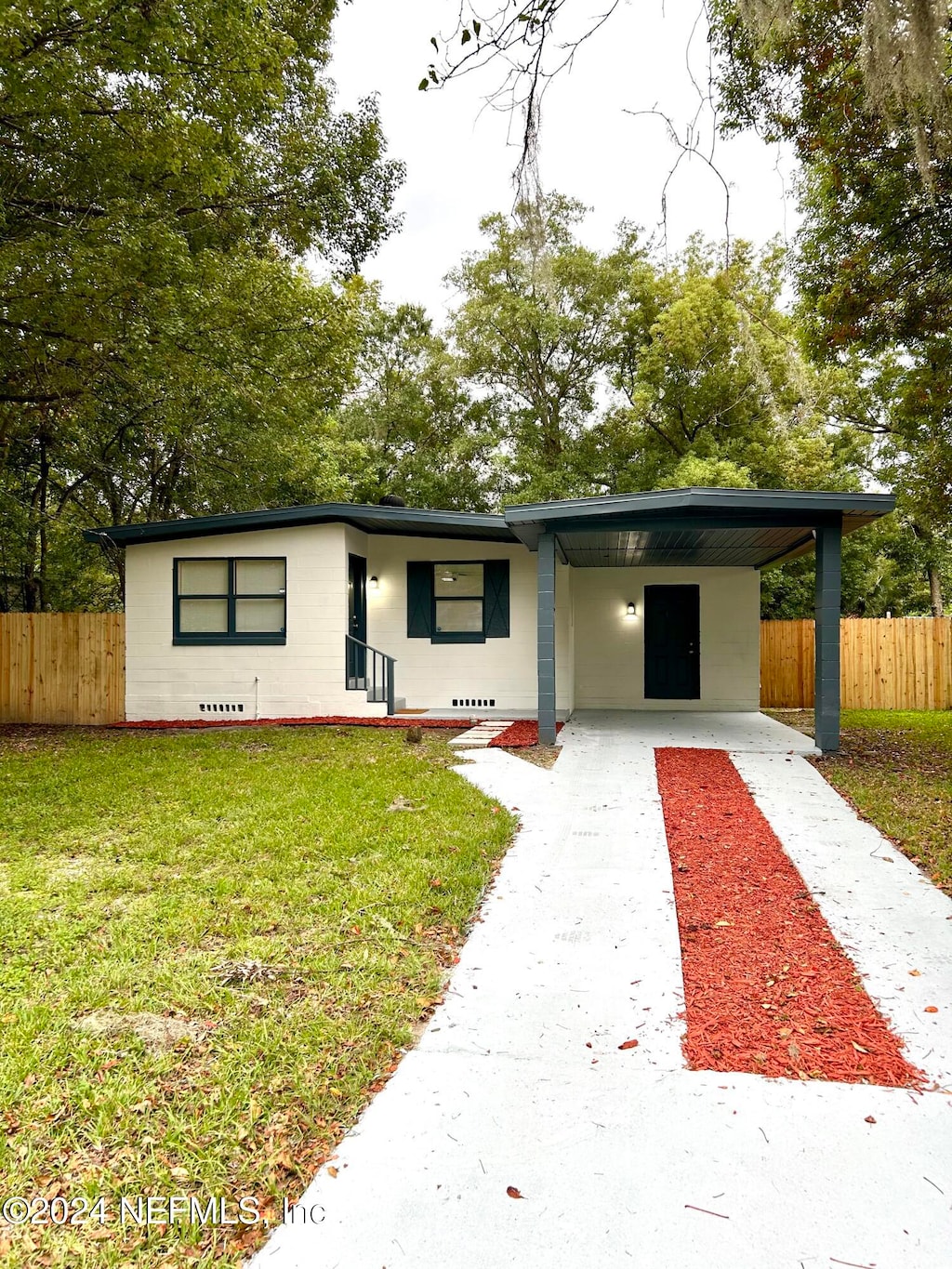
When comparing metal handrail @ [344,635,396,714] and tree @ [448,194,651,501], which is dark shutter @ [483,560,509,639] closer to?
metal handrail @ [344,635,396,714]

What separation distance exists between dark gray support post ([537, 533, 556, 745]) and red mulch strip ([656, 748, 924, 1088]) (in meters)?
3.13

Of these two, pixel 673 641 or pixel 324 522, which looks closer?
pixel 324 522

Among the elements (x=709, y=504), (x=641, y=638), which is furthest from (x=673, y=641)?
(x=709, y=504)

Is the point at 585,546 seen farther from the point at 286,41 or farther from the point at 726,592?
the point at 286,41

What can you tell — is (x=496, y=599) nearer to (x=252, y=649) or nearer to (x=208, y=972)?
(x=252, y=649)

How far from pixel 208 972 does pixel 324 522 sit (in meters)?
7.54

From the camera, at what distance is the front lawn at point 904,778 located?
4461 mm

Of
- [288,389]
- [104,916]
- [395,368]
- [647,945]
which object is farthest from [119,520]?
[647,945]

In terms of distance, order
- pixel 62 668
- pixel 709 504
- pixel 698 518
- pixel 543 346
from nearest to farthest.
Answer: pixel 709 504 → pixel 698 518 → pixel 62 668 → pixel 543 346

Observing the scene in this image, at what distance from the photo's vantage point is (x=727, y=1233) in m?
1.57

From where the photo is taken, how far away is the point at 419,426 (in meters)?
17.1

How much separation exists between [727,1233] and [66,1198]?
1554 millimetres

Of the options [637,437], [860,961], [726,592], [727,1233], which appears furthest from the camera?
[637,437]

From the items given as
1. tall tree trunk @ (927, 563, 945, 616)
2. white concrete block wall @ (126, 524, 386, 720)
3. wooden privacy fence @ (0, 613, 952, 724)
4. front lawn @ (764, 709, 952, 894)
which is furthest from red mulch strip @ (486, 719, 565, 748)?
tall tree trunk @ (927, 563, 945, 616)
